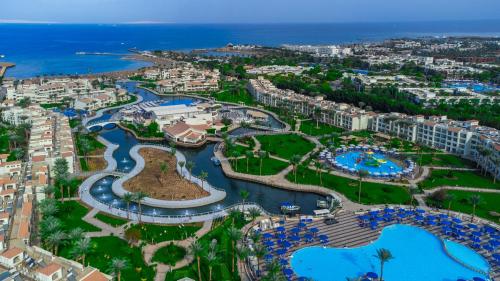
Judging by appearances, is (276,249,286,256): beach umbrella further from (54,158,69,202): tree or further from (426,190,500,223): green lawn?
(54,158,69,202): tree

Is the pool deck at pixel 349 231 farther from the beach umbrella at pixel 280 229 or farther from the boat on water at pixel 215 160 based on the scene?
the boat on water at pixel 215 160

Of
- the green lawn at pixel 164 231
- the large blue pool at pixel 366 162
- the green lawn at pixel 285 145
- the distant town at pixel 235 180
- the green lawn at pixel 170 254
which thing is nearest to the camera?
the distant town at pixel 235 180

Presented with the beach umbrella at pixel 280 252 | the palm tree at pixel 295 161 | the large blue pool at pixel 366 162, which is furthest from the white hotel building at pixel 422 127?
the beach umbrella at pixel 280 252

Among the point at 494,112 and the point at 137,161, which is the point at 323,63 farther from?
the point at 137,161

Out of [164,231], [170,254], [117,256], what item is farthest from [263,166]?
[117,256]

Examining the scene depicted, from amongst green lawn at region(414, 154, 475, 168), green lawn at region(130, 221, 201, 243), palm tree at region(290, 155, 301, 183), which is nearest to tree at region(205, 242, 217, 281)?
green lawn at region(130, 221, 201, 243)

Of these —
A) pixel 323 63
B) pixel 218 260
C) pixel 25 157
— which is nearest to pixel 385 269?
pixel 218 260

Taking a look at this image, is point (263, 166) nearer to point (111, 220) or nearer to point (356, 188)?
point (356, 188)
